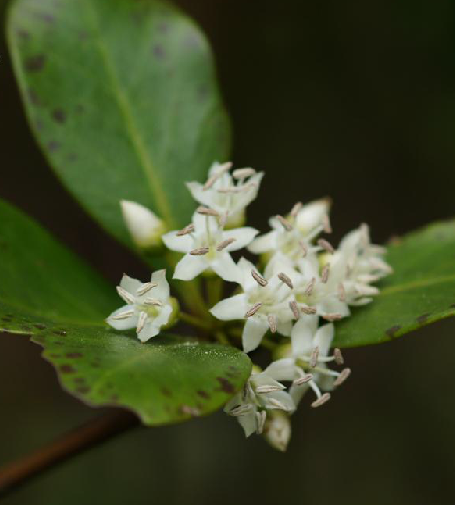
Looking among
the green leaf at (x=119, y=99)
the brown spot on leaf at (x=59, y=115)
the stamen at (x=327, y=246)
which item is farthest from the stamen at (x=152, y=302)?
the brown spot on leaf at (x=59, y=115)

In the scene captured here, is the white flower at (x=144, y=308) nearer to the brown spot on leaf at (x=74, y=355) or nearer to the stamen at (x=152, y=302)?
the stamen at (x=152, y=302)

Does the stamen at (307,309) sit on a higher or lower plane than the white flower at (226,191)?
lower

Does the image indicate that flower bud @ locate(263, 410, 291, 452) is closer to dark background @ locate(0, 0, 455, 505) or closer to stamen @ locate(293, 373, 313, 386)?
stamen @ locate(293, 373, 313, 386)

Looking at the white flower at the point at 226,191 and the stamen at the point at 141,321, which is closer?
the stamen at the point at 141,321

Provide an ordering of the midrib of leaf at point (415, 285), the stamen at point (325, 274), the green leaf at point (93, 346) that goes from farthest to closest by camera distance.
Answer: the midrib of leaf at point (415, 285) < the stamen at point (325, 274) < the green leaf at point (93, 346)

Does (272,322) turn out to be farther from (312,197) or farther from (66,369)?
(312,197)

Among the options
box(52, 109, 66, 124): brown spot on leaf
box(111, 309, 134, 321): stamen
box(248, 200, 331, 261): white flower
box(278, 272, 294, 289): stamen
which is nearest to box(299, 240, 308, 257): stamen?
box(248, 200, 331, 261): white flower

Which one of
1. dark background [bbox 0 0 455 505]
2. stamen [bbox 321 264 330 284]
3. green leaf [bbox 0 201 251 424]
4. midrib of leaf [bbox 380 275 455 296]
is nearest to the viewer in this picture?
green leaf [bbox 0 201 251 424]
